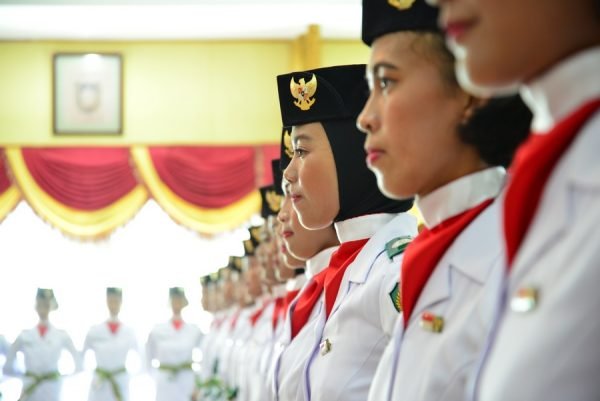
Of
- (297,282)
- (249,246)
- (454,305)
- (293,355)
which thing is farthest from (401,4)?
(249,246)

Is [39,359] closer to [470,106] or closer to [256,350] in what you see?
[256,350]

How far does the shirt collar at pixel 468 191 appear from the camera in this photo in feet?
5.44

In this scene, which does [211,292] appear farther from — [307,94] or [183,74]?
[307,94]

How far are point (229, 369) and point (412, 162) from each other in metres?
6.18

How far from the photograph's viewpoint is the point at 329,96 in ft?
9.16

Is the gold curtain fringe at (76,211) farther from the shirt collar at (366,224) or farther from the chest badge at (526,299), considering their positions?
the chest badge at (526,299)

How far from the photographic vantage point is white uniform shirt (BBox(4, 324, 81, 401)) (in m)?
11.1

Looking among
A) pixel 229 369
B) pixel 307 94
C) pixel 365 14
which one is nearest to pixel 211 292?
pixel 229 369

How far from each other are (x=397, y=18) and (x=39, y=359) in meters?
10.1

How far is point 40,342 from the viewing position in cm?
1126

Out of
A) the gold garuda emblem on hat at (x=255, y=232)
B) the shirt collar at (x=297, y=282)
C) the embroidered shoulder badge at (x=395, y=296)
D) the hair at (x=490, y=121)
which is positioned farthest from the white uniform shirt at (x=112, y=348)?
the hair at (x=490, y=121)

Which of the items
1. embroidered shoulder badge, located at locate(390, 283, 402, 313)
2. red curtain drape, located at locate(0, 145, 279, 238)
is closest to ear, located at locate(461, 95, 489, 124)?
embroidered shoulder badge, located at locate(390, 283, 402, 313)

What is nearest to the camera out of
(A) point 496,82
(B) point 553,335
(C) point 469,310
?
(B) point 553,335

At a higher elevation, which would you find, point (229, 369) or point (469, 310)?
point (469, 310)
